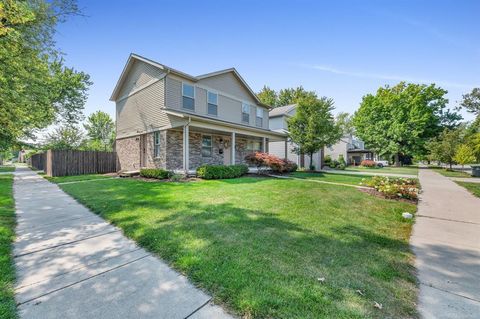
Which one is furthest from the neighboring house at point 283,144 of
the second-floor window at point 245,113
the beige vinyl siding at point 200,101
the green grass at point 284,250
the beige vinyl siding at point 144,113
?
the green grass at point 284,250

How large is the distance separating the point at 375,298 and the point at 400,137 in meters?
36.2

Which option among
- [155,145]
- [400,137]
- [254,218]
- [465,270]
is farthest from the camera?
[400,137]

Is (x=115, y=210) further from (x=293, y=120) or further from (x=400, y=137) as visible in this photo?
(x=400, y=137)

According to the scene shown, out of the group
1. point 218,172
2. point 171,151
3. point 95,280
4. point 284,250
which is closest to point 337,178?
point 218,172

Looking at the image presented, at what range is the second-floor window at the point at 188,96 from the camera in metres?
→ 13.1

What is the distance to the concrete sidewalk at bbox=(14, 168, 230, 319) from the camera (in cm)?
199

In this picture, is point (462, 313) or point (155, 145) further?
point (155, 145)

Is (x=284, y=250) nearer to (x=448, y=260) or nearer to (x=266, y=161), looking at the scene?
(x=448, y=260)

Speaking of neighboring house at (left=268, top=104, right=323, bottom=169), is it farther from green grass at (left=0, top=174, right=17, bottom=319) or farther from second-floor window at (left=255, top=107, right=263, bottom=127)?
green grass at (left=0, top=174, right=17, bottom=319)

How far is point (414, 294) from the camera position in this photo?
2.28m

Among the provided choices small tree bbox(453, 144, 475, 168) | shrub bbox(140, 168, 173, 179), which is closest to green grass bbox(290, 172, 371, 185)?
shrub bbox(140, 168, 173, 179)

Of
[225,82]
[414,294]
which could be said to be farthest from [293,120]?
[414,294]

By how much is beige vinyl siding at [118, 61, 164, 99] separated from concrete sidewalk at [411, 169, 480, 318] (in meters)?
13.3

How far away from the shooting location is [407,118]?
3123 centimetres
